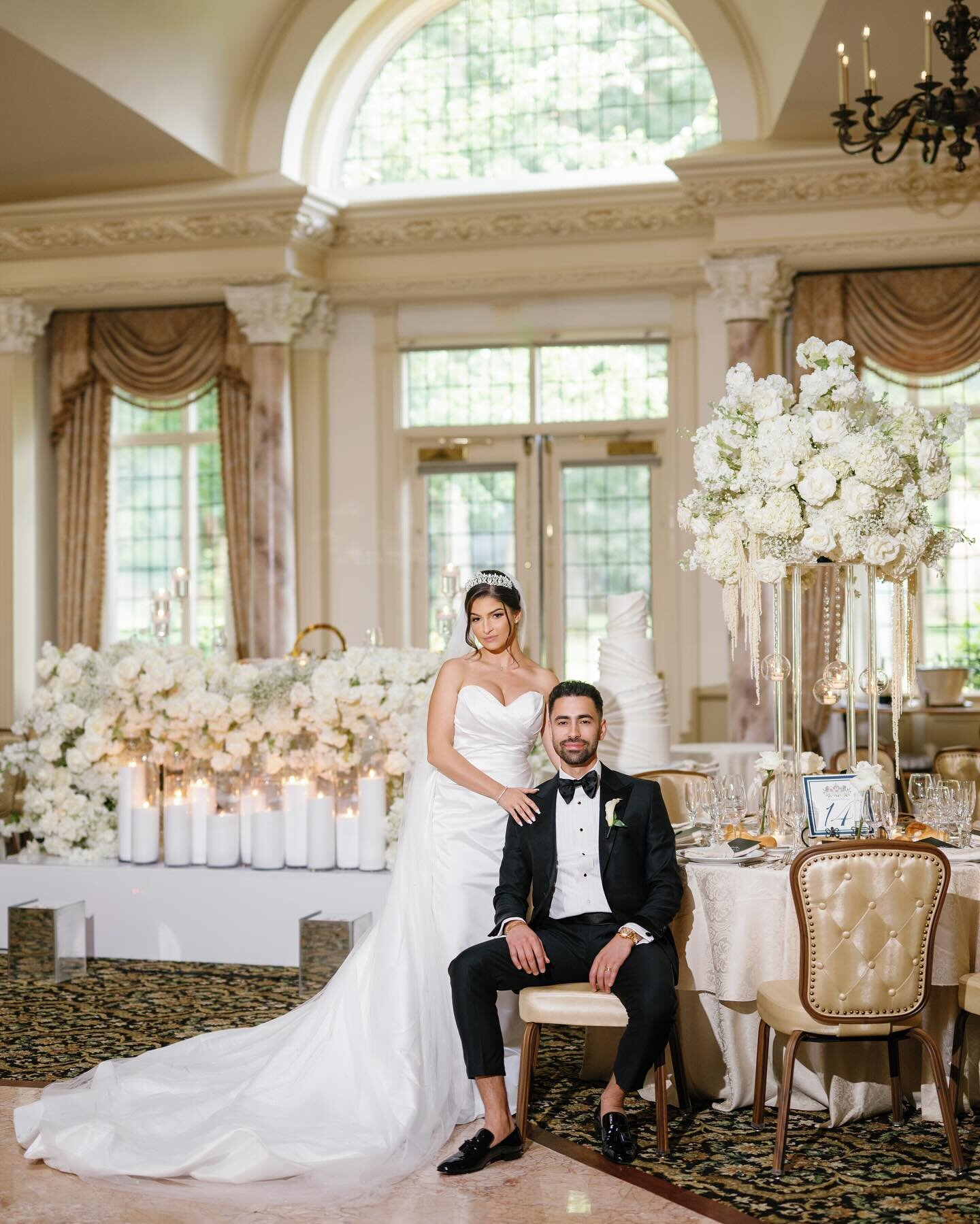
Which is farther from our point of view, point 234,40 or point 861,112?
point 234,40

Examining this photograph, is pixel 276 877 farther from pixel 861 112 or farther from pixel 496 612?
pixel 861 112

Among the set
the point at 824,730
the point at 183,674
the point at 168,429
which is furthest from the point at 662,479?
the point at 183,674

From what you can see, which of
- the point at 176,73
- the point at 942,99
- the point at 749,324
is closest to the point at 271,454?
the point at 176,73

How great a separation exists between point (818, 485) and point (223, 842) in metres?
3.59

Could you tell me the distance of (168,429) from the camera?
12.0 m

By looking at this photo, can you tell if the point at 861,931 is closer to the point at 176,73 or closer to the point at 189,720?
the point at 189,720

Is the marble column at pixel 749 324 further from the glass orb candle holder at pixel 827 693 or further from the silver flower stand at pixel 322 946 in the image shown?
the glass orb candle holder at pixel 827 693

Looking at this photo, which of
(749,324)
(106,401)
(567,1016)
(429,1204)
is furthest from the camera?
(106,401)

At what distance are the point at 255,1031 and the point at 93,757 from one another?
268cm

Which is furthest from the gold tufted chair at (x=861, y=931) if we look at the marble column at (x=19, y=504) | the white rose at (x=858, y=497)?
the marble column at (x=19, y=504)

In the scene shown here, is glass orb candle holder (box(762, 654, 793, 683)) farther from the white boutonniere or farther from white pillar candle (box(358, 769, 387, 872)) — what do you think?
white pillar candle (box(358, 769, 387, 872))

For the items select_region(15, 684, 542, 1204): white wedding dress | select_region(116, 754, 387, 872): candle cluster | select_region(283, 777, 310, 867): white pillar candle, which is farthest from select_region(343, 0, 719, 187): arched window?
select_region(15, 684, 542, 1204): white wedding dress

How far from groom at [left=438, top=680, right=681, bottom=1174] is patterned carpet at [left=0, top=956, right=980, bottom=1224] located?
255 millimetres

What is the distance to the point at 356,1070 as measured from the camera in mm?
4520
